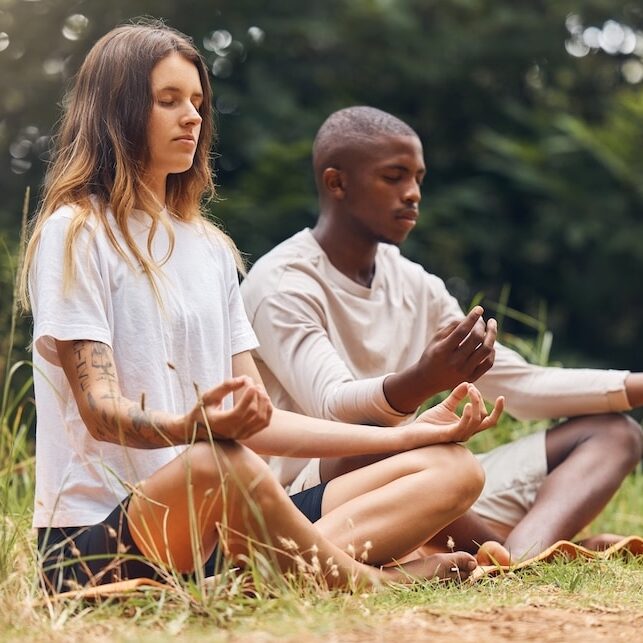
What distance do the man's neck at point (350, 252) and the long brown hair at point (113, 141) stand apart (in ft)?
2.93

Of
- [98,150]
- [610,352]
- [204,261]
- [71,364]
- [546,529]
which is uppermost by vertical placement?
[98,150]

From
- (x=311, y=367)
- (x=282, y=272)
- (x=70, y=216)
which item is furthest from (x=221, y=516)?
(x=282, y=272)

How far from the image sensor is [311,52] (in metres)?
8.36

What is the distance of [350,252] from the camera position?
3.50 metres

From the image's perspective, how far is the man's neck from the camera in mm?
3498

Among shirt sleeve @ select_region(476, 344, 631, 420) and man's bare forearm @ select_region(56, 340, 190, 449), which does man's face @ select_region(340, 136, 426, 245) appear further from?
man's bare forearm @ select_region(56, 340, 190, 449)

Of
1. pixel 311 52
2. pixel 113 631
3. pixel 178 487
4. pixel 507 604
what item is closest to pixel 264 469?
pixel 178 487

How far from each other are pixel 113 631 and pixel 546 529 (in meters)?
1.49

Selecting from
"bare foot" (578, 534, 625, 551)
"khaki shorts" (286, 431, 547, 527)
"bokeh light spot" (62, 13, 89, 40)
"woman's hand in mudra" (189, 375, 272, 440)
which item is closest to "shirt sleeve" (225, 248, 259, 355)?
"woman's hand in mudra" (189, 375, 272, 440)

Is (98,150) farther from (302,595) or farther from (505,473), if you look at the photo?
(505,473)

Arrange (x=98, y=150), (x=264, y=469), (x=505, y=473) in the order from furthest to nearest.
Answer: (x=505, y=473) → (x=98, y=150) → (x=264, y=469)

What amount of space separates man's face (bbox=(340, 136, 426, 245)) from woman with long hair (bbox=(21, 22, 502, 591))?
2.29ft

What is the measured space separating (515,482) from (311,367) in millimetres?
812

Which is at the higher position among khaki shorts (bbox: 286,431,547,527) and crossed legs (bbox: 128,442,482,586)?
crossed legs (bbox: 128,442,482,586)
